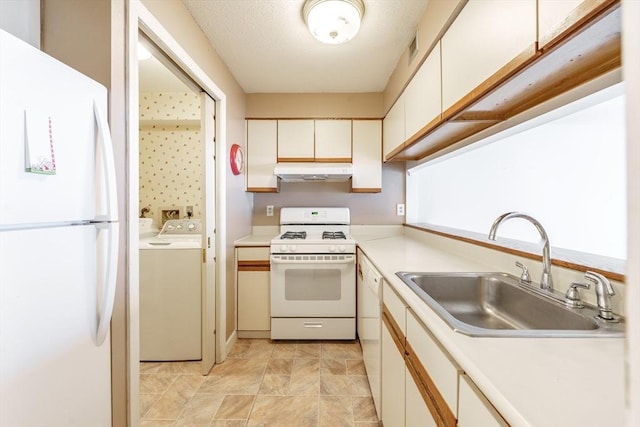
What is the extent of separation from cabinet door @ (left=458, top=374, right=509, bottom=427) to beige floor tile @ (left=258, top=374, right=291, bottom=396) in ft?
4.91

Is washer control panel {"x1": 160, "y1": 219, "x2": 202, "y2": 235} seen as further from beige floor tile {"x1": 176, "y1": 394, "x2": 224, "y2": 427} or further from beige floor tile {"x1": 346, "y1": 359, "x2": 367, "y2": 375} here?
beige floor tile {"x1": 346, "y1": 359, "x2": 367, "y2": 375}

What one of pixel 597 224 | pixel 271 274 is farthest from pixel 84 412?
pixel 597 224

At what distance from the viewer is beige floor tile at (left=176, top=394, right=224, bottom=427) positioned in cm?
158

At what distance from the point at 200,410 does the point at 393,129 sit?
2.48m

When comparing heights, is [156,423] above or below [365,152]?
below

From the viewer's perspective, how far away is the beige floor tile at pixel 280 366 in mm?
2037

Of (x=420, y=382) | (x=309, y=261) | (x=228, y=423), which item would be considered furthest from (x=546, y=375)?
(x=309, y=261)

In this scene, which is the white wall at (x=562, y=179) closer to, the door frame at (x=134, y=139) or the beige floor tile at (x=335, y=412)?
the beige floor tile at (x=335, y=412)

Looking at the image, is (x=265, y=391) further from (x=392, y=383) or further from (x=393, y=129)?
(x=393, y=129)

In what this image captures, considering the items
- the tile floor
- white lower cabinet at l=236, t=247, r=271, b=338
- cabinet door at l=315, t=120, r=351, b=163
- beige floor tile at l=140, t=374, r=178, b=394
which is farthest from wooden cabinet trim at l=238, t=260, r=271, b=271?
cabinet door at l=315, t=120, r=351, b=163

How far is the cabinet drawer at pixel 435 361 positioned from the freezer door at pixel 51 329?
1.08m

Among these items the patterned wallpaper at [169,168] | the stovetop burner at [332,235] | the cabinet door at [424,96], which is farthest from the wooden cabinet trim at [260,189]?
the cabinet door at [424,96]

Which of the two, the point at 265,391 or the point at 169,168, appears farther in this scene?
the point at 169,168

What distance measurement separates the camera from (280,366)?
2107 mm
